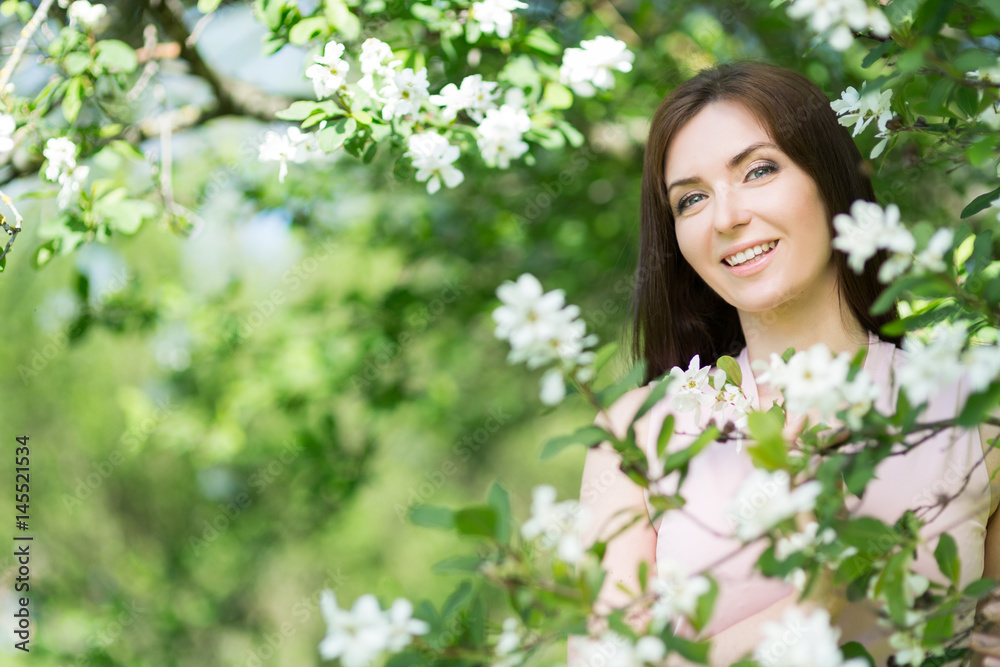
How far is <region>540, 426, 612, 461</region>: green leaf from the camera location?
3.01ft

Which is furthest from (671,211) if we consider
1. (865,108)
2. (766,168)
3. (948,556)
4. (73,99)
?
(73,99)

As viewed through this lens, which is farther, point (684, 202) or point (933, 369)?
point (684, 202)

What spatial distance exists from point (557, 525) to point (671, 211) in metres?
1.09

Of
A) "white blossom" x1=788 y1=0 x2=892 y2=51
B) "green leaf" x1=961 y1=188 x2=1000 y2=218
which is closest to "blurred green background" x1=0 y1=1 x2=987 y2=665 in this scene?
"green leaf" x1=961 y1=188 x2=1000 y2=218

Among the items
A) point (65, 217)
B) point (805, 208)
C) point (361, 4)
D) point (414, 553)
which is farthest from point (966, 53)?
point (414, 553)

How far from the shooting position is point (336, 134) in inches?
62.2

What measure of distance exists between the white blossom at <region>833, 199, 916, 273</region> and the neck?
2.62 feet

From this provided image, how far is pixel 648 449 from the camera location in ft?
5.82

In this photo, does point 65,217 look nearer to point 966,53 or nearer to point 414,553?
point 966,53

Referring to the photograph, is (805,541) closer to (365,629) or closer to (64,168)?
(365,629)

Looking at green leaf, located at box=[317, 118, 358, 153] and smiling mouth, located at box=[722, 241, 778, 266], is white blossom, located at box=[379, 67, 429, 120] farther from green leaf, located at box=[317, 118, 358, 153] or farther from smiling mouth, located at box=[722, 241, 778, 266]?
smiling mouth, located at box=[722, 241, 778, 266]

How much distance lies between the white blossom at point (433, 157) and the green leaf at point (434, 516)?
0.84 m

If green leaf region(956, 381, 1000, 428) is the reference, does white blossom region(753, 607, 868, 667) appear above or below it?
below

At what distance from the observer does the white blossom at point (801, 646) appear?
0.80 metres
